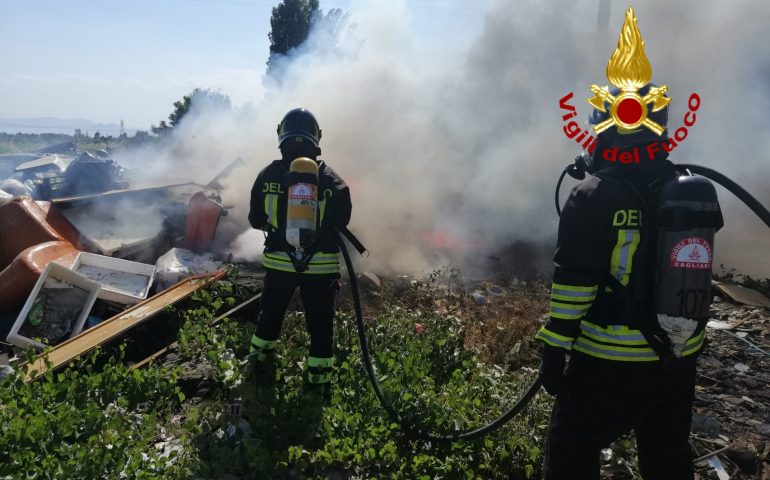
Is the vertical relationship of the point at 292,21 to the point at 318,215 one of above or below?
above

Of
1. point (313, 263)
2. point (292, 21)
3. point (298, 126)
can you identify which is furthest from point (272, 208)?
point (292, 21)

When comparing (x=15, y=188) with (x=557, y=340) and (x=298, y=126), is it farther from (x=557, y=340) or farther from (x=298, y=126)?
(x=557, y=340)

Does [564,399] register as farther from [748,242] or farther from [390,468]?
[748,242]

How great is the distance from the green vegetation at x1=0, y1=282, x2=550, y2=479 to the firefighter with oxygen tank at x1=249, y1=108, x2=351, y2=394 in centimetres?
24

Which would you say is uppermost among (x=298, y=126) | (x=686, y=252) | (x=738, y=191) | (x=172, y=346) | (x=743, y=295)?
(x=298, y=126)

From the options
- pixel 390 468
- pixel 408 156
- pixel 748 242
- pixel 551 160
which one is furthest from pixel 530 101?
pixel 390 468

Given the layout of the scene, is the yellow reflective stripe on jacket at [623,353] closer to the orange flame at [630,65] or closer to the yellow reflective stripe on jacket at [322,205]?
the orange flame at [630,65]

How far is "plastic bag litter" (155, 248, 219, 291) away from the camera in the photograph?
5.91m

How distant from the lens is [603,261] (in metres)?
2.00

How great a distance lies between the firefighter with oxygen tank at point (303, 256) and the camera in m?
3.61

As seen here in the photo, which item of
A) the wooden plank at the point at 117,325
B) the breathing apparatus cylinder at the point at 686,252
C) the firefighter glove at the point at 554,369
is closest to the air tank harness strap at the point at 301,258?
the wooden plank at the point at 117,325

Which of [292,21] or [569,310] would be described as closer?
[569,310]

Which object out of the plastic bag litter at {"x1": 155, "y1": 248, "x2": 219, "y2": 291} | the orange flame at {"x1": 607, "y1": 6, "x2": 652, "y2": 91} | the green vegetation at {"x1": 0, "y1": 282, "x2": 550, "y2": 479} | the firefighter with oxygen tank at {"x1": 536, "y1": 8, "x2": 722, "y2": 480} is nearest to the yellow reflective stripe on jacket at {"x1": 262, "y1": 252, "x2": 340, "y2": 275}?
the green vegetation at {"x1": 0, "y1": 282, "x2": 550, "y2": 479}

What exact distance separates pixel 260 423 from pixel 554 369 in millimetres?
1821
